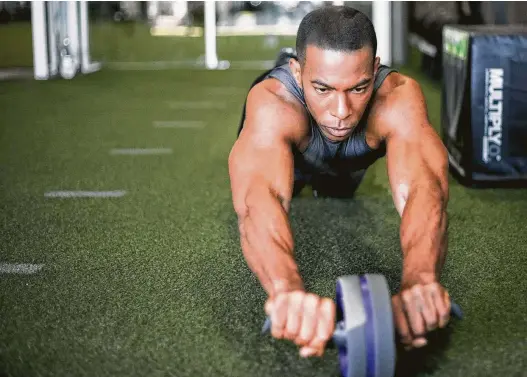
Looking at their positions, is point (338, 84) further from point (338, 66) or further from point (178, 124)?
point (178, 124)

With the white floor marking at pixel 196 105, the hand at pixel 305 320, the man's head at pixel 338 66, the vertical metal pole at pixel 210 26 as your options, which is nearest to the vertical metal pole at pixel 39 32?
the white floor marking at pixel 196 105

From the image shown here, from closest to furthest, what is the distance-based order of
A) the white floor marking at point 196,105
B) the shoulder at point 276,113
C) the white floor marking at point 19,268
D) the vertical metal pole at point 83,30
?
the shoulder at point 276,113 < the white floor marking at point 19,268 < the white floor marking at point 196,105 < the vertical metal pole at point 83,30

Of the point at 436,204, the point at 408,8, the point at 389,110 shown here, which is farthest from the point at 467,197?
the point at 408,8

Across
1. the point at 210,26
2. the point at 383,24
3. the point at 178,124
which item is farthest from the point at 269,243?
the point at 210,26

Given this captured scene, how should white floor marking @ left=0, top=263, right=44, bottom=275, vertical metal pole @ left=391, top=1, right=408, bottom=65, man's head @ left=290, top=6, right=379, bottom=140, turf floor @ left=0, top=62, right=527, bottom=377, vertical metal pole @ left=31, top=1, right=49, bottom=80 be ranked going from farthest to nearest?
vertical metal pole @ left=391, top=1, right=408, bottom=65 → vertical metal pole @ left=31, top=1, right=49, bottom=80 → white floor marking @ left=0, top=263, right=44, bottom=275 → man's head @ left=290, top=6, right=379, bottom=140 → turf floor @ left=0, top=62, right=527, bottom=377

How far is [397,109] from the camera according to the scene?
177 centimetres

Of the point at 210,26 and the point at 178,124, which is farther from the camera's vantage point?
the point at 210,26

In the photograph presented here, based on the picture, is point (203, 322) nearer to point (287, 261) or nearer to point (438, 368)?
point (287, 261)

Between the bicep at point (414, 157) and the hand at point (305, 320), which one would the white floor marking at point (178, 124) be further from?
the hand at point (305, 320)

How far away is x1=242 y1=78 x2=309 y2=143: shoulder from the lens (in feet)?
5.58

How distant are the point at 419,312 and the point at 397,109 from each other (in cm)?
69

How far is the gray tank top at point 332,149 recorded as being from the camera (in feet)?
5.98

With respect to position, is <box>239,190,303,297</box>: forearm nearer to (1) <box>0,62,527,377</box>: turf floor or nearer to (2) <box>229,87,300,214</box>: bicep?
(2) <box>229,87,300,214</box>: bicep

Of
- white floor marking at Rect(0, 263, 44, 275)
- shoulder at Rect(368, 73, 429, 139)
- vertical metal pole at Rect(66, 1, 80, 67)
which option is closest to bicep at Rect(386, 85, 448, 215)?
shoulder at Rect(368, 73, 429, 139)
